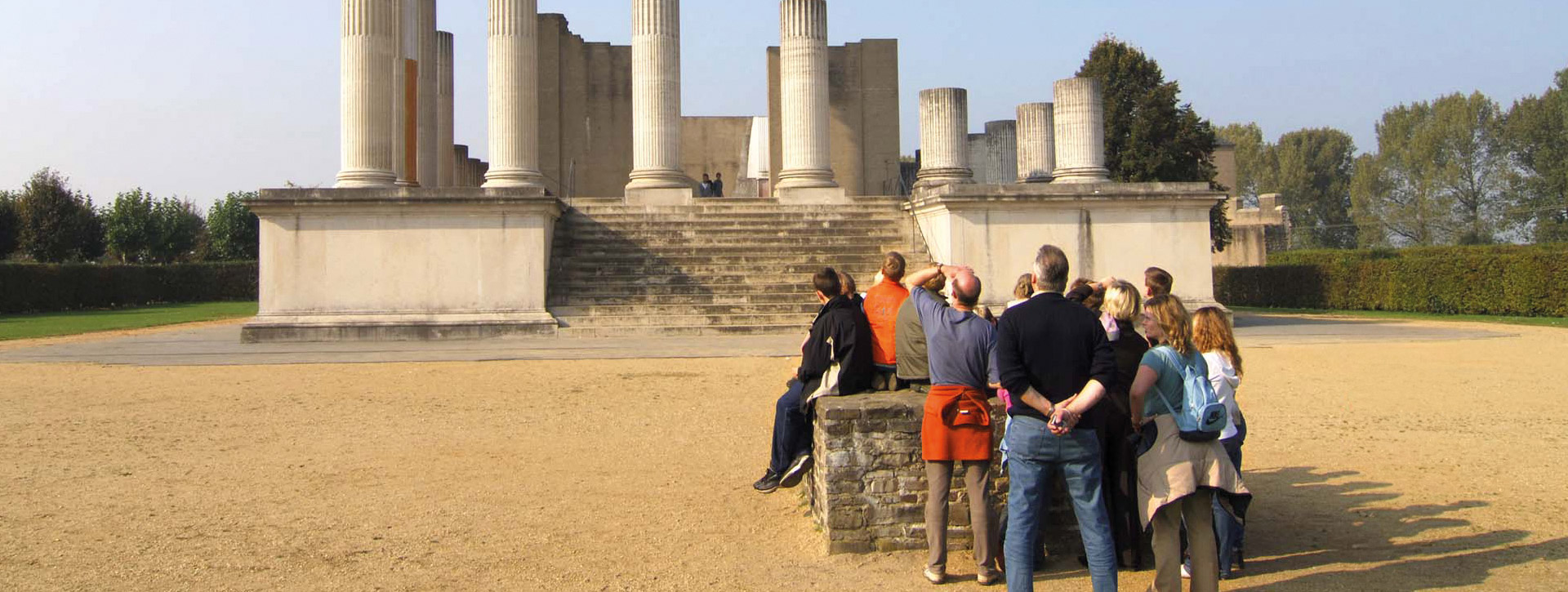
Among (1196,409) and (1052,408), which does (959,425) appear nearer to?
(1052,408)

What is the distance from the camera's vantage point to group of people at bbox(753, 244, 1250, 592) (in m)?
5.52

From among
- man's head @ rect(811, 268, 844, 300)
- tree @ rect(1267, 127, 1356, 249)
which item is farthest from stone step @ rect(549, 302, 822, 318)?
tree @ rect(1267, 127, 1356, 249)

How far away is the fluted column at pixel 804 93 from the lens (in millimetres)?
27812

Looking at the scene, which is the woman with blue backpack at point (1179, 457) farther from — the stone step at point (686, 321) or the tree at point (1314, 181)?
the tree at point (1314, 181)

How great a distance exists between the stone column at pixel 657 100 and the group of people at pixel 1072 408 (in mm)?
20358

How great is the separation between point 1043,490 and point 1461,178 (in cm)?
8401

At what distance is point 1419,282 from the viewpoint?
110ft

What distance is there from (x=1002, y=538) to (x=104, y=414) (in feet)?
34.3

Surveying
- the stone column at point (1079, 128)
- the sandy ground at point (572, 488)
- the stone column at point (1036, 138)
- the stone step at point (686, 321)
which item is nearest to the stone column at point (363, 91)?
the stone step at point (686, 321)

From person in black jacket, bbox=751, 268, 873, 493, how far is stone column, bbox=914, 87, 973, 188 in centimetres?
2323

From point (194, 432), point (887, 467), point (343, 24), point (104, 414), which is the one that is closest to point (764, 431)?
point (887, 467)

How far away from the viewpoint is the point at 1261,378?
15102 mm

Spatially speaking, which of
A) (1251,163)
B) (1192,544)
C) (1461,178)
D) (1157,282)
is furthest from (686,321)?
(1251,163)

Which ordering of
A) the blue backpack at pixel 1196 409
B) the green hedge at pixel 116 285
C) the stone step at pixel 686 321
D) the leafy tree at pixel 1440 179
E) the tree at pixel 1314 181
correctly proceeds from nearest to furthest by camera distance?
the blue backpack at pixel 1196 409
the stone step at pixel 686 321
the green hedge at pixel 116 285
the leafy tree at pixel 1440 179
the tree at pixel 1314 181
